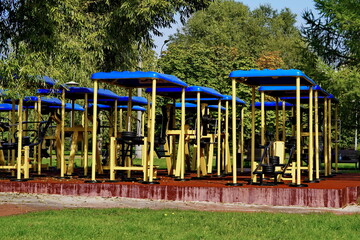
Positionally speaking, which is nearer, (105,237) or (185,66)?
(105,237)

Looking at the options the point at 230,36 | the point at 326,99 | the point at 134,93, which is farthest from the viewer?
the point at 230,36

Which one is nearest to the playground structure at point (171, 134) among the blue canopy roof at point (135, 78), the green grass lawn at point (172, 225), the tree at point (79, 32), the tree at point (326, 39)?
the blue canopy roof at point (135, 78)

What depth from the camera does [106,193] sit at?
Result: 13922 millimetres

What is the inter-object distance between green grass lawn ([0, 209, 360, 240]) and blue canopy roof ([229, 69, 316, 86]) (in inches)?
145

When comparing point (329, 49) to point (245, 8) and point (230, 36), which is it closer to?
point (230, 36)

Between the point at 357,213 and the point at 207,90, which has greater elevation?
the point at 207,90

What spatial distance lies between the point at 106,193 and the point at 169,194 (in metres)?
1.36

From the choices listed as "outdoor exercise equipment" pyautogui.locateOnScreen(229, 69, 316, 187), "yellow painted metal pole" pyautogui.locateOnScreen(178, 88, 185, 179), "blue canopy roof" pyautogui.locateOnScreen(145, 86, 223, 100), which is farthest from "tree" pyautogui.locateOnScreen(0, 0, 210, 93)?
"outdoor exercise equipment" pyautogui.locateOnScreen(229, 69, 316, 187)

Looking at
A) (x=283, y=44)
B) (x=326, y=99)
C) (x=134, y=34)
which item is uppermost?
(x=283, y=44)

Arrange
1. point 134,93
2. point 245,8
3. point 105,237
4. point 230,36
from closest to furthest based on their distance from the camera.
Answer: point 105,237
point 134,93
point 230,36
point 245,8

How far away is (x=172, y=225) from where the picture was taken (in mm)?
9477

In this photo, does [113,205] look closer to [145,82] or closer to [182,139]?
[182,139]

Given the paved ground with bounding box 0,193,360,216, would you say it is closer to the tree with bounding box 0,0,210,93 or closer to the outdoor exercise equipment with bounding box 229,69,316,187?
the outdoor exercise equipment with bounding box 229,69,316,187

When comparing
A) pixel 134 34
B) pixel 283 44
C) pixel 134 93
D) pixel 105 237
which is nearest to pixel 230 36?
pixel 283 44
